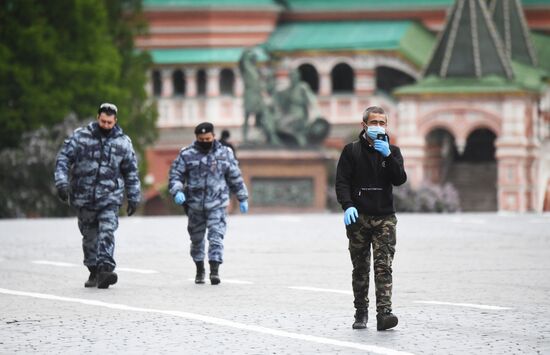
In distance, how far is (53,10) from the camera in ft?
170

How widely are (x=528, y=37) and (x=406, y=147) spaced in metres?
13.1

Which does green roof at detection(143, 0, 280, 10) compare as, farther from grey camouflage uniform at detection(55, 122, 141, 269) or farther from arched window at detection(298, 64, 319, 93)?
grey camouflage uniform at detection(55, 122, 141, 269)

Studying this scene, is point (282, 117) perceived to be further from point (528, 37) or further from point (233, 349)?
point (233, 349)

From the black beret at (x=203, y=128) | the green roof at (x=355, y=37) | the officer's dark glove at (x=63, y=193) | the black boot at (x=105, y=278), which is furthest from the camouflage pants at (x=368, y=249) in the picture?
the green roof at (x=355, y=37)

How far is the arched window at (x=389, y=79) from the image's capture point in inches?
2859

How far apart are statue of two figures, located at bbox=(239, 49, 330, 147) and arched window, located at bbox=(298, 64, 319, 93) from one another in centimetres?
2400

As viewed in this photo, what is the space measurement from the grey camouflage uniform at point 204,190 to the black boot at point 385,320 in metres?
5.32

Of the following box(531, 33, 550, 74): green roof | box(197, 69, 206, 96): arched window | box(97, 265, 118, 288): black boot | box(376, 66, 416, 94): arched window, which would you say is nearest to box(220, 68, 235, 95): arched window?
box(197, 69, 206, 96): arched window

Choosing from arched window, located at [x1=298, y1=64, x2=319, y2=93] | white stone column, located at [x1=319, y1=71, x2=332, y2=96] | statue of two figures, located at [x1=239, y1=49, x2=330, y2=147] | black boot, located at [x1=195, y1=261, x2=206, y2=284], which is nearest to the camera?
black boot, located at [x1=195, y1=261, x2=206, y2=284]

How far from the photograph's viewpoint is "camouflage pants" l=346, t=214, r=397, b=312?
13.2 metres

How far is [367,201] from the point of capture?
1330cm

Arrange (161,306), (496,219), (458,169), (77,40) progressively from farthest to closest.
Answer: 1. (458,169)
2. (77,40)
3. (496,219)
4. (161,306)

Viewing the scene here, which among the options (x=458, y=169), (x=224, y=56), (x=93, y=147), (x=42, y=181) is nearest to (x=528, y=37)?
(x=458, y=169)

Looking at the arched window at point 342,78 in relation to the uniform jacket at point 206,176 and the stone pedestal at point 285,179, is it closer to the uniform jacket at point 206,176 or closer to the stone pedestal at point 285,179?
the stone pedestal at point 285,179
